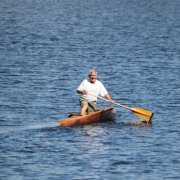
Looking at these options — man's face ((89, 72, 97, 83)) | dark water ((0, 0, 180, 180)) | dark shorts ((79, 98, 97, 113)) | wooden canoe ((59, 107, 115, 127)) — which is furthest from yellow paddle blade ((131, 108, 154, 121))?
man's face ((89, 72, 97, 83))

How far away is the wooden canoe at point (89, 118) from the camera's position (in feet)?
Answer: 135

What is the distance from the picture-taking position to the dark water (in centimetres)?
3500

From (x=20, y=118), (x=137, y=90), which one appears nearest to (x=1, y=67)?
(x=137, y=90)

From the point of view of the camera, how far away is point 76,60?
230ft

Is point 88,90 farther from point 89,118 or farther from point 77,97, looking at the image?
point 77,97

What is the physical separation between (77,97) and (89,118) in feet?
33.5

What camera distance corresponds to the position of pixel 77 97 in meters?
51.9

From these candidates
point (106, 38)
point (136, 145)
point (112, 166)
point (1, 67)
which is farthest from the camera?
point (106, 38)

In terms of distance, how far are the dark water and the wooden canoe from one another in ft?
1.04

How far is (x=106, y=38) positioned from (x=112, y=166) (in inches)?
2317

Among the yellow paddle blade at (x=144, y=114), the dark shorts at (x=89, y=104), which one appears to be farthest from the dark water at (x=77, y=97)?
the dark shorts at (x=89, y=104)

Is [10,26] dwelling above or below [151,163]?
above

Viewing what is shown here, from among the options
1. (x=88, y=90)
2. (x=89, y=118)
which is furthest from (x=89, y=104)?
(x=89, y=118)

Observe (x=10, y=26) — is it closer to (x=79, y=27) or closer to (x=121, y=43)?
(x=79, y=27)
